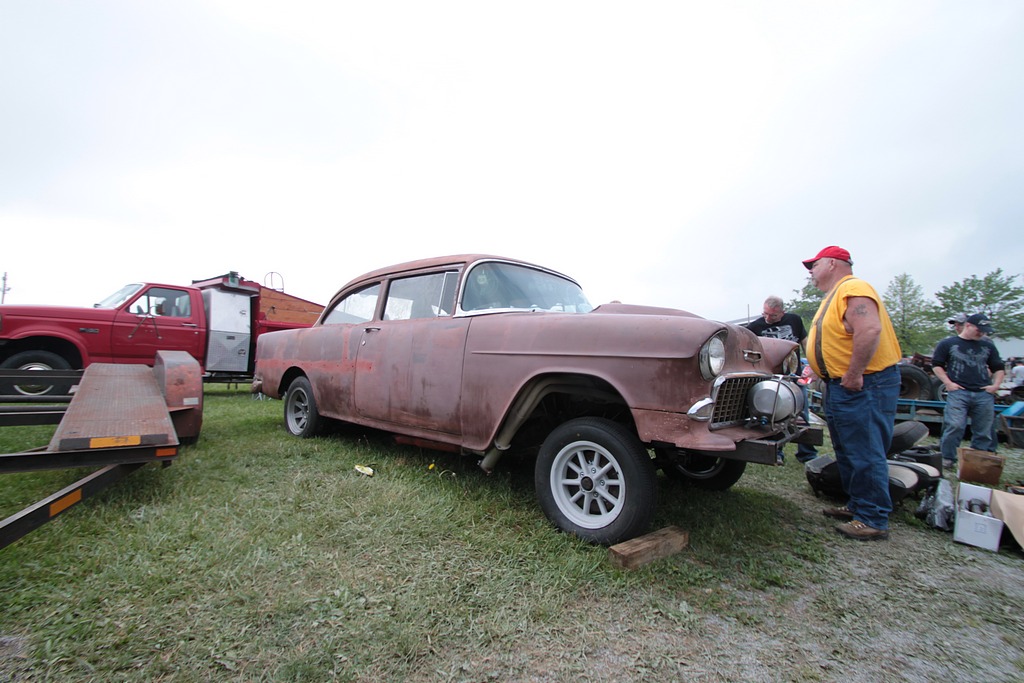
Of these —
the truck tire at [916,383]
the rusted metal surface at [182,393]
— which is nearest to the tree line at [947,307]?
the truck tire at [916,383]

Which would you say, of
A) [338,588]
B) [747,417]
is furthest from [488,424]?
[747,417]

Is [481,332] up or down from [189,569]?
up

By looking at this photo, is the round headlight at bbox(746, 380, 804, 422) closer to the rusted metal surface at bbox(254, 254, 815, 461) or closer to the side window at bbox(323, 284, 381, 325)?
the rusted metal surface at bbox(254, 254, 815, 461)

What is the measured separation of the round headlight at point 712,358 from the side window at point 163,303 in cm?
912

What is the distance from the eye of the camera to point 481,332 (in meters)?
3.09

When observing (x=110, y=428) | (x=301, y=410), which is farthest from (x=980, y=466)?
(x=110, y=428)

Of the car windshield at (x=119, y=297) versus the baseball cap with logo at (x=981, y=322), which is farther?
the car windshield at (x=119, y=297)

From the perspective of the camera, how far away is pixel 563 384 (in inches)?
108

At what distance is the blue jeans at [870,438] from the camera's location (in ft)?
9.64

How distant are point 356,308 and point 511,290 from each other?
1.90m

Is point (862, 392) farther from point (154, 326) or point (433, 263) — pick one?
point (154, 326)

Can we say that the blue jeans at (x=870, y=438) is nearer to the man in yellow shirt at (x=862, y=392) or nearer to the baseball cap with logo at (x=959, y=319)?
the man in yellow shirt at (x=862, y=392)

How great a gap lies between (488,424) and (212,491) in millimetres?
1955

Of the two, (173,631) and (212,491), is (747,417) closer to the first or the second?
(173,631)
